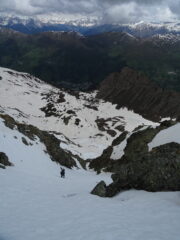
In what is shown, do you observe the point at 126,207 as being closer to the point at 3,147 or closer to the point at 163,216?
the point at 163,216

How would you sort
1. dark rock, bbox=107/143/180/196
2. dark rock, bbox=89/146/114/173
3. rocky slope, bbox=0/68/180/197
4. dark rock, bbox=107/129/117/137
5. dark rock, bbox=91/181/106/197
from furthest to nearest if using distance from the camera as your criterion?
1. dark rock, bbox=107/129/117/137
2. dark rock, bbox=89/146/114/173
3. dark rock, bbox=91/181/106/197
4. rocky slope, bbox=0/68/180/197
5. dark rock, bbox=107/143/180/196

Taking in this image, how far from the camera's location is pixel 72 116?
144 m

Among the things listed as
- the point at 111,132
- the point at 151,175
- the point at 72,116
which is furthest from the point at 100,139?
the point at 151,175

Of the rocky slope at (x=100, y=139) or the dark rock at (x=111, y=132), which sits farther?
the dark rock at (x=111, y=132)

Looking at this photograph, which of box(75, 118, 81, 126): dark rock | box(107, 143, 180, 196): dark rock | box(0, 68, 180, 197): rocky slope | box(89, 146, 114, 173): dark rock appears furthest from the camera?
box(75, 118, 81, 126): dark rock

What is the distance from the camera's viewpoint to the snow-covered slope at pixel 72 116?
Result: 11944 centimetres

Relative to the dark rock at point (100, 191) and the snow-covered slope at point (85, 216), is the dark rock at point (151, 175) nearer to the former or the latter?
the dark rock at point (100, 191)

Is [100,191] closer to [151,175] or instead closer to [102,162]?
[151,175]

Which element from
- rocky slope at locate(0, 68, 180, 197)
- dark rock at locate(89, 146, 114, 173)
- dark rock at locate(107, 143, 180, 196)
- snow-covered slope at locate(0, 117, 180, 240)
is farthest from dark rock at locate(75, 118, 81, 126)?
dark rock at locate(107, 143, 180, 196)

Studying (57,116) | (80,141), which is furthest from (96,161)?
(57,116)

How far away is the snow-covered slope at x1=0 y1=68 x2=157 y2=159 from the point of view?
119438 mm

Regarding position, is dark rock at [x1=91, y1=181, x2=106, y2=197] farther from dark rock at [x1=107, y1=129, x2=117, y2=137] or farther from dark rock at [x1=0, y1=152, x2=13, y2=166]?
dark rock at [x1=107, y1=129, x2=117, y2=137]

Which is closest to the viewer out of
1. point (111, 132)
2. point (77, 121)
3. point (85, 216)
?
point (85, 216)

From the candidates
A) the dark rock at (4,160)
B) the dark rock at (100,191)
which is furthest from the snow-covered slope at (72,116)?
the dark rock at (100,191)
